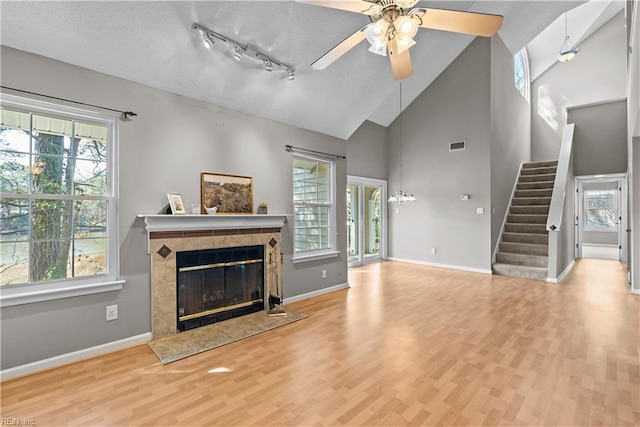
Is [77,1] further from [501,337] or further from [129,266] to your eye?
[501,337]

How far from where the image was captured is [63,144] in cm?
274

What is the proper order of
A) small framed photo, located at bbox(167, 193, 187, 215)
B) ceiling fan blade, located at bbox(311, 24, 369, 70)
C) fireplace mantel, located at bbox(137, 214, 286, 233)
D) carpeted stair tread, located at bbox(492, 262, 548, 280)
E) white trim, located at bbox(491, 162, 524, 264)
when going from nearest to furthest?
ceiling fan blade, located at bbox(311, 24, 369, 70) < fireplace mantel, located at bbox(137, 214, 286, 233) < small framed photo, located at bbox(167, 193, 187, 215) < carpeted stair tread, located at bbox(492, 262, 548, 280) < white trim, located at bbox(491, 162, 524, 264)

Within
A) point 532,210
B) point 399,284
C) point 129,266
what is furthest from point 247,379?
Result: point 532,210

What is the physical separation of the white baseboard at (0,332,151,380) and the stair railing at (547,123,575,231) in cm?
641

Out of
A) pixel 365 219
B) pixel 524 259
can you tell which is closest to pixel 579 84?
pixel 524 259

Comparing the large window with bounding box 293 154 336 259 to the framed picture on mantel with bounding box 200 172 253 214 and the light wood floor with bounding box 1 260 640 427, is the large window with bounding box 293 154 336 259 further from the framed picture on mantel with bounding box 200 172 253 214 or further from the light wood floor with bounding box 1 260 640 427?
the light wood floor with bounding box 1 260 640 427

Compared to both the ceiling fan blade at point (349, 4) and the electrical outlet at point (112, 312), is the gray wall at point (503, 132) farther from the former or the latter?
the electrical outlet at point (112, 312)

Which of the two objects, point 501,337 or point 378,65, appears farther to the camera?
point 378,65

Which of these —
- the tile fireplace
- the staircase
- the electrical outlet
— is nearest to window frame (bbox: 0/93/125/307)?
the electrical outlet

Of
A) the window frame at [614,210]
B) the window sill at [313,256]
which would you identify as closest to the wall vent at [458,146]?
the window sill at [313,256]

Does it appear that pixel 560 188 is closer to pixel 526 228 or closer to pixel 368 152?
pixel 526 228

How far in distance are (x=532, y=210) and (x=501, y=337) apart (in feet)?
16.3

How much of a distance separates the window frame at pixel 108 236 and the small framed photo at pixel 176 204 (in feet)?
1.58

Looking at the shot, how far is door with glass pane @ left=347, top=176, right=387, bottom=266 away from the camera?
24.0ft
